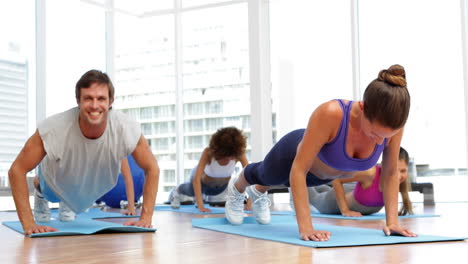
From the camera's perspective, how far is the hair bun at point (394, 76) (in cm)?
189

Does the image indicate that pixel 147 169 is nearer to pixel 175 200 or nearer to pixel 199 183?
pixel 199 183

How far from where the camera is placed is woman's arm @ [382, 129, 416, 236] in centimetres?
224

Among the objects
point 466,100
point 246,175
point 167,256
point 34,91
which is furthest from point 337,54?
point 167,256

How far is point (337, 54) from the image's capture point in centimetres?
647

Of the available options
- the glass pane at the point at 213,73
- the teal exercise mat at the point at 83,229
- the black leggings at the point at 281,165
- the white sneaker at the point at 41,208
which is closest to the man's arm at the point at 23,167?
the teal exercise mat at the point at 83,229

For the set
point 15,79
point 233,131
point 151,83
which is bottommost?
point 233,131

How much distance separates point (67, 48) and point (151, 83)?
129 centimetres

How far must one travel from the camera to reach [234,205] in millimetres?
2953

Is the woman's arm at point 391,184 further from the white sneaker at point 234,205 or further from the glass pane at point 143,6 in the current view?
the glass pane at point 143,6

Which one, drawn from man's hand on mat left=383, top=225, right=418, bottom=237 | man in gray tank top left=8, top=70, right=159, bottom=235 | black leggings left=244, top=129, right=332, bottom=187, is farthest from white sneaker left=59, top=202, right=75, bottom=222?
man's hand on mat left=383, top=225, right=418, bottom=237

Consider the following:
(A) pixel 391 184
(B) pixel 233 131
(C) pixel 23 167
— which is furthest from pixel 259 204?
(B) pixel 233 131

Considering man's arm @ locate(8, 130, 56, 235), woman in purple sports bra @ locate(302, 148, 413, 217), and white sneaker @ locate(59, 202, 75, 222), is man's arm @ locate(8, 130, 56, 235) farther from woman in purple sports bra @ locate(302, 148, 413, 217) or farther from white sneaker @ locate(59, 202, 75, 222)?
woman in purple sports bra @ locate(302, 148, 413, 217)

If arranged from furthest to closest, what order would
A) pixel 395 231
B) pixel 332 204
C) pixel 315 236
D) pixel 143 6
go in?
pixel 143 6 < pixel 332 204 < pixel 395 231 < pixel 315 236

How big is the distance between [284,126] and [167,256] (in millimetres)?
4938
